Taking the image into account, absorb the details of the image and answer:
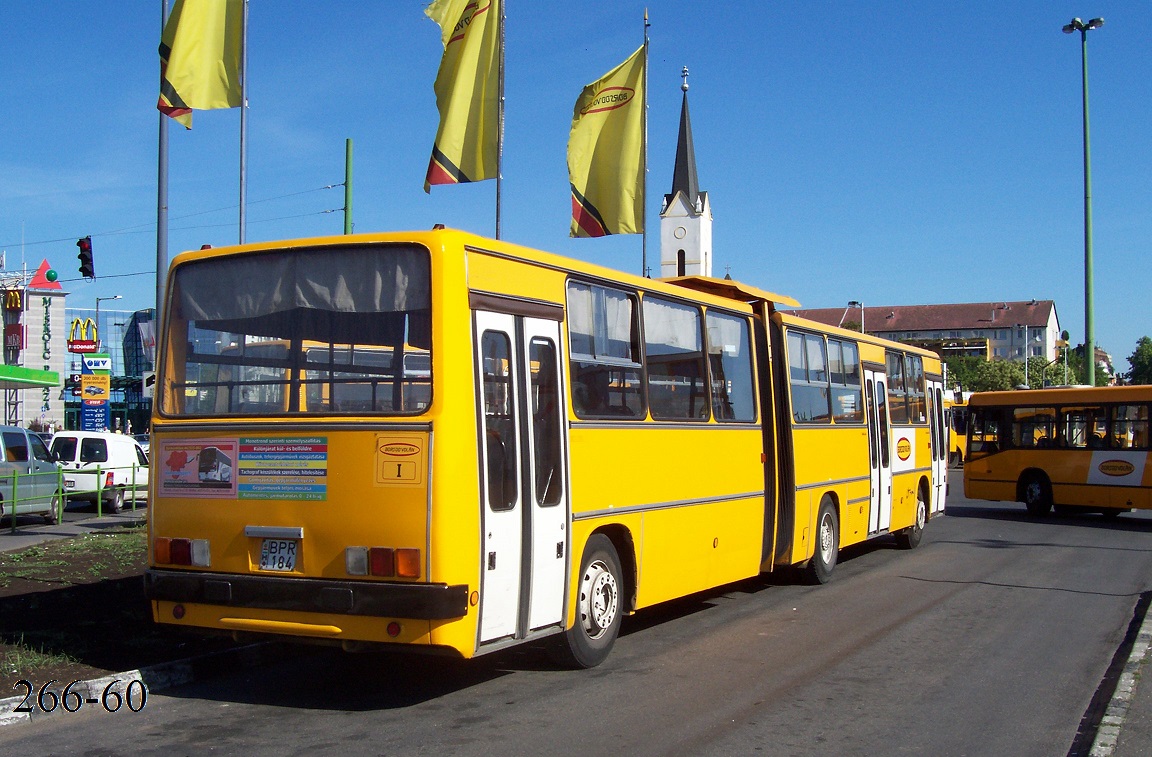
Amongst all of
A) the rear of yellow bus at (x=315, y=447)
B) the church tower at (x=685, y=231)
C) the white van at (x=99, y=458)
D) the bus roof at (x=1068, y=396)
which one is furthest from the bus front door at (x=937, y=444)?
the church tower at (x=685, y=231)

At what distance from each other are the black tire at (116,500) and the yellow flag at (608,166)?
11447mm

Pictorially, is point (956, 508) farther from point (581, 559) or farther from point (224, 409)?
point (224, 409)

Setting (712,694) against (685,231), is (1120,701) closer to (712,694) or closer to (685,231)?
(712,694)

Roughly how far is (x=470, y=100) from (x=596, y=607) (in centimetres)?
989

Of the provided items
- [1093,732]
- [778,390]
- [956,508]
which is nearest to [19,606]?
[778,390]

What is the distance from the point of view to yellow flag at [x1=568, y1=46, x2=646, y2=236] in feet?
61.2

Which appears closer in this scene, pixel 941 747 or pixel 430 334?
pixel 941 747

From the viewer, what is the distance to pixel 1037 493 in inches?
968

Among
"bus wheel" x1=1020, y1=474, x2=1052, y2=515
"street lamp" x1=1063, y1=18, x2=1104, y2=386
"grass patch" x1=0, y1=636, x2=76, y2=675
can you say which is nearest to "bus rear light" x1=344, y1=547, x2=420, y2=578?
"grass patch" x1=0, y1=636, x2=76, y2=675

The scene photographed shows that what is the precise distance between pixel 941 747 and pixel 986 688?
5.83 feet

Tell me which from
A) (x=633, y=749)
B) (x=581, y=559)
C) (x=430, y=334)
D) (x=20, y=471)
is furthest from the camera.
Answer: (x=20, y=471)

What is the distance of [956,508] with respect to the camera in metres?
28.2

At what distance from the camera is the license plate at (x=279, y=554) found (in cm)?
725

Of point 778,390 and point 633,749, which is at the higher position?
point 778,390
